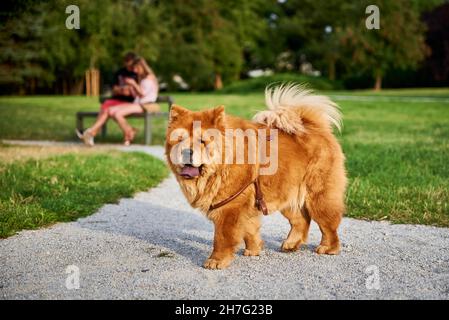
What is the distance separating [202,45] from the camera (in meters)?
50.4

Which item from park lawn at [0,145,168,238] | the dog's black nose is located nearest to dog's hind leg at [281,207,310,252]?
the dog's black nose

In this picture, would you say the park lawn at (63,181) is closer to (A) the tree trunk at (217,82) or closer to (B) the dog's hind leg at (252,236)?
(B) the dog's hind leg at (252,236)

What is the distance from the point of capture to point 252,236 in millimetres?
5086

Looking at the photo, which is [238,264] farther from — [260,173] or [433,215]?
[433,215]

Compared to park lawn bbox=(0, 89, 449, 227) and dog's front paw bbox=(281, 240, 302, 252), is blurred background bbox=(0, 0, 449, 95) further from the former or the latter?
dog's front paw bbox=(281, 240, 302, 252)

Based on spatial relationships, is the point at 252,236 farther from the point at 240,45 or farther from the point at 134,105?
the point at 240,45

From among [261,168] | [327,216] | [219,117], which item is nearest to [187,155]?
[219,117]

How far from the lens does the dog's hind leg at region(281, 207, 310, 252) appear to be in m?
5.29

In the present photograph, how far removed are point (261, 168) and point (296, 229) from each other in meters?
0.82

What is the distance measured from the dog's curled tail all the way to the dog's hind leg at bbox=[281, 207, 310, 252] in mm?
833

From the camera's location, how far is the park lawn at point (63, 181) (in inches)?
251

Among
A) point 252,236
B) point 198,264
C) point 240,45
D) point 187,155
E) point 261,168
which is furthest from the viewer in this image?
point 240,45
